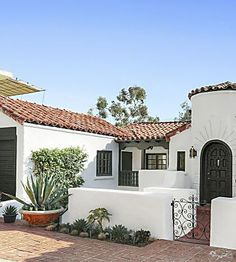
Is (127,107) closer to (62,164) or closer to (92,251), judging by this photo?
(62,164)

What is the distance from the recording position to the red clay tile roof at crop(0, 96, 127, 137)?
16.6 metres

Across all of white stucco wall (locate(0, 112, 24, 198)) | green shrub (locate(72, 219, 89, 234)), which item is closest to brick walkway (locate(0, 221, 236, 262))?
green shrub (locate(72, 219, 89, 234))

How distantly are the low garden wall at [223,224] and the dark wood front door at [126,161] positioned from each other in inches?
538

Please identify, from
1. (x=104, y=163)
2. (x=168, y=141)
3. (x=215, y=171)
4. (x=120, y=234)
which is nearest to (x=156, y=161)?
(x=104, y=163)

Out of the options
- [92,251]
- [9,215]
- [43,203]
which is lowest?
[92,251]

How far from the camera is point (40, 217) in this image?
510 inches

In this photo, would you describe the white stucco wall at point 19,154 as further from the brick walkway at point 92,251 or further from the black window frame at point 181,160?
the black window frame at point 181,160

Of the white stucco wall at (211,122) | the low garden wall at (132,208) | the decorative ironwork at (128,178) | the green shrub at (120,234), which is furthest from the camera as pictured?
the decorative ironwork at (128,178)

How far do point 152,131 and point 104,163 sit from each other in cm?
393

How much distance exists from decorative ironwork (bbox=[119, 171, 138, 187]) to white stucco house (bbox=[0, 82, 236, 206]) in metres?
1.70

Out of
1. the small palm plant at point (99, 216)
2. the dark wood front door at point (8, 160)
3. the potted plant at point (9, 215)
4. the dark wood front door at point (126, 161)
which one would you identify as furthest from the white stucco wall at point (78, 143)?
the small palm plant at point (99, 216)

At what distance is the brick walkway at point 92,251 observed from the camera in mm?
9031

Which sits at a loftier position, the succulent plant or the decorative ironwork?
the decorative ironwork

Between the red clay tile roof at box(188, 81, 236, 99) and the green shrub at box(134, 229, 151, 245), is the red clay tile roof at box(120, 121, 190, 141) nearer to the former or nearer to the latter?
the red clay tile roof at box(188, 81, 236, 99)
